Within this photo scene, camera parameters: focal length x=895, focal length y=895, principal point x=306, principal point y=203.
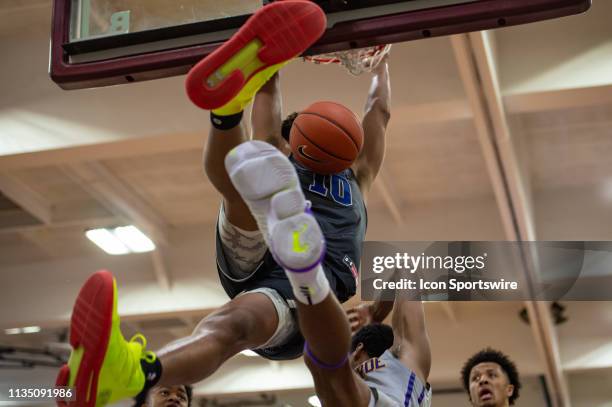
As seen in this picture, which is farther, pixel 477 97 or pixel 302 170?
pixel 477 97

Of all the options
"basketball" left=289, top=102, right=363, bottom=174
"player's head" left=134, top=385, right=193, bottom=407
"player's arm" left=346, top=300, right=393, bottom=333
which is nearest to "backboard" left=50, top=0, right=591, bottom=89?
"basketball" left=289, top=102, right=363, bottom=174

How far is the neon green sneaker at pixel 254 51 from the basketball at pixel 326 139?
0.56 meters

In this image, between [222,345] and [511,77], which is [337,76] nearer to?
[511,77]

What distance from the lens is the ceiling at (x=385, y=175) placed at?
715 cm

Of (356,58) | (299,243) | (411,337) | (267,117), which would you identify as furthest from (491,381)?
(299,243)

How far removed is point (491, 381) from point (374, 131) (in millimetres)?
2493

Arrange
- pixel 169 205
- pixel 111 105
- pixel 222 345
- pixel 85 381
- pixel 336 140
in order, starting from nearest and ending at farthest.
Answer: pixel 85 381, pixel 222 345, pixel 336 140, pixel 111 105, pixel 169 205

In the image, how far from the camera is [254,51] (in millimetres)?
3162

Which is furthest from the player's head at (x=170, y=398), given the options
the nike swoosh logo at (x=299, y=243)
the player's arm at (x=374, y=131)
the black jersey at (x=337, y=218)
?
the nike swoosh logo at (x=299, y=243)

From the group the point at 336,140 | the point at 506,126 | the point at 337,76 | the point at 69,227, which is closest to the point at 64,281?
the point at 69,227

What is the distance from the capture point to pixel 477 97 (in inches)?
278

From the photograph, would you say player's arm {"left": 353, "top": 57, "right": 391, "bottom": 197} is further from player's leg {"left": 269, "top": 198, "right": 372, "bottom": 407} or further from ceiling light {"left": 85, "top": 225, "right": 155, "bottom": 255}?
ceiling light {"left": 85, "top": 225, "right": 155, "bottom": 255}

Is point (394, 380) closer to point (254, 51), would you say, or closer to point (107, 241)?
point (254, 51)

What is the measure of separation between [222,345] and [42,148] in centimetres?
501
